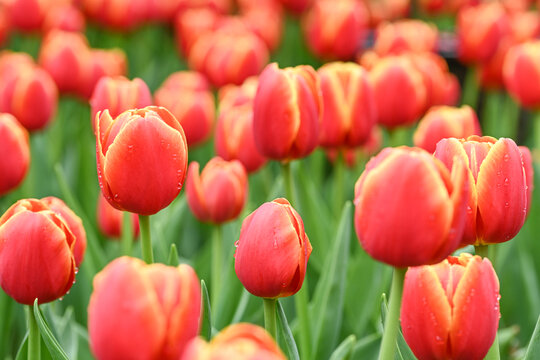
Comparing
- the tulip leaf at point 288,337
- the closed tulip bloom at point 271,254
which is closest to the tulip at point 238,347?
the closed tulip bloom at point 271,254

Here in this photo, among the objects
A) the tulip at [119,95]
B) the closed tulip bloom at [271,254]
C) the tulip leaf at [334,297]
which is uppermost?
the closed tulip bloom at [271,254]

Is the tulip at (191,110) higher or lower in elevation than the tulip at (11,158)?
lower

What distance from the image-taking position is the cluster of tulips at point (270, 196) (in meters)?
0.73

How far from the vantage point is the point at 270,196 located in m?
1.60

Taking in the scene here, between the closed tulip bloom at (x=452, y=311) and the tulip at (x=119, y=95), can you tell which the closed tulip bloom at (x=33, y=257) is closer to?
the closed tulip bloom at (x=452, y=311)

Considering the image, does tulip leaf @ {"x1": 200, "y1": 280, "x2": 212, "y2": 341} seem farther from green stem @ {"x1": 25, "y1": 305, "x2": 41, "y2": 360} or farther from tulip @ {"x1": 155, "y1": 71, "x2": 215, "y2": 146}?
tulip @ {"x1": 155, "y1": 71, "x2": 215, "y2": 146}

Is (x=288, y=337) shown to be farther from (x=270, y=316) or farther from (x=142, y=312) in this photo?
(x=142, y=312)

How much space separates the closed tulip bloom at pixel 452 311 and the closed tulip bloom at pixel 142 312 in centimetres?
27

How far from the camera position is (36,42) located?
3.53 metres

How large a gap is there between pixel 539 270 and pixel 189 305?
1.38m

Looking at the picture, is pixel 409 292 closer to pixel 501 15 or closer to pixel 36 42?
pixel 501 15

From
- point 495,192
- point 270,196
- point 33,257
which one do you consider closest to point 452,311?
point 495,192

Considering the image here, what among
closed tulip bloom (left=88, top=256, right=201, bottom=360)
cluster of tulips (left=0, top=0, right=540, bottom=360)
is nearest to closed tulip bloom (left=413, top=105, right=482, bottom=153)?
cluster of tulips (left=0, top=0, right=540, bottom=360)

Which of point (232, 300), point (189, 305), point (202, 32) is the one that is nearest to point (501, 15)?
point (202, 32)
